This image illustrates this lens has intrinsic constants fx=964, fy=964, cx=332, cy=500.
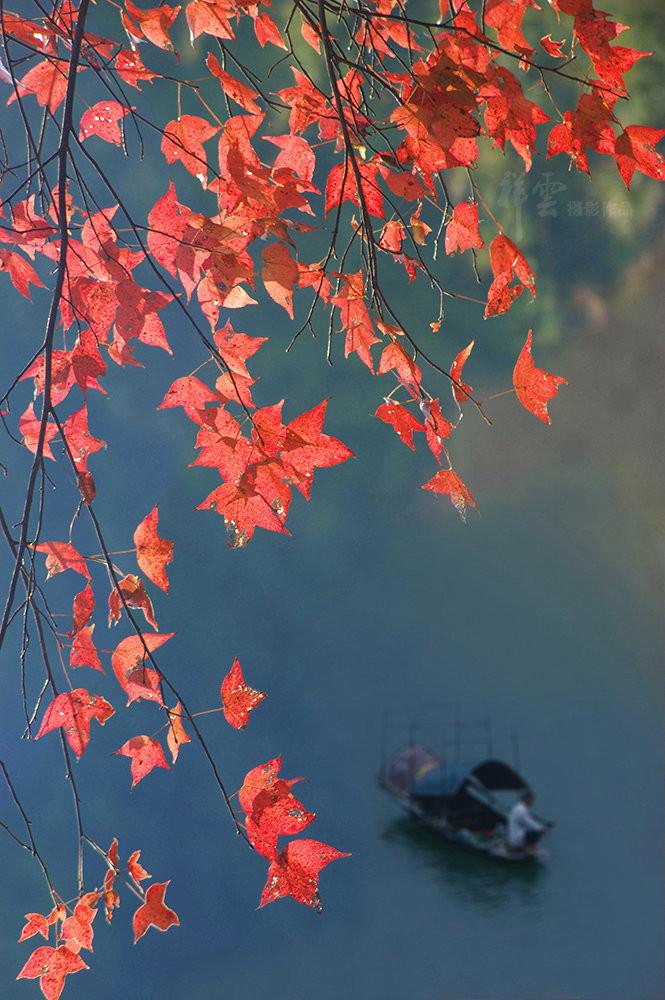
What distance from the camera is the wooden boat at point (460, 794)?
5.31 feet

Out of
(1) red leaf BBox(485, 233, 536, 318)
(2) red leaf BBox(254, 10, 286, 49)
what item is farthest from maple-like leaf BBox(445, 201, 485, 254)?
(2) red leaf BBox(254, 10, 286, 49)

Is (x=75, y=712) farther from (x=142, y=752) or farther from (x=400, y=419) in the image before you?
(x=400, y=419)

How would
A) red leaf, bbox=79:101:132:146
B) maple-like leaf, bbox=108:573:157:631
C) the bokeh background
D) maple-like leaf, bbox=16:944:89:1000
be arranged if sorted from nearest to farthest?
maple-like leaf, bbox=108:573:157:631 → maple-like leaf, bbox=16:944:89:1000 → red leaf, bbox=79:101:132:146 → the bokeh background

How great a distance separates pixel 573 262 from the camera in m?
1.71

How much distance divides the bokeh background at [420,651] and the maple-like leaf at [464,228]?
65cm

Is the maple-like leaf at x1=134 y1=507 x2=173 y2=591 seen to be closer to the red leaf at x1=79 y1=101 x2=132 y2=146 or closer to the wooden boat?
the red leaf at x1=79 y1=101 x2=132 y2=146

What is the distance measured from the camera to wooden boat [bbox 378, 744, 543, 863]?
63.7 inches

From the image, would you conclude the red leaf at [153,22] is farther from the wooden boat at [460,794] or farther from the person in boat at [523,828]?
the person in boat at [523,828]

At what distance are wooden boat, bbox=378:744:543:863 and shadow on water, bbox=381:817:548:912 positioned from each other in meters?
0.01

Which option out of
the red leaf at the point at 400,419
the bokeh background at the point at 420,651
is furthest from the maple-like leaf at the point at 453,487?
the bokeh background at the point at 420,651

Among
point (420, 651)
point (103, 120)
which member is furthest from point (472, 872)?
point (103, 120)

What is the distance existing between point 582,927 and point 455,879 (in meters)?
0.23

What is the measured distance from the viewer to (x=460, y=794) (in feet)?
5.37

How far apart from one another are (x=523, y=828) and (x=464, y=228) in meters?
1.06
